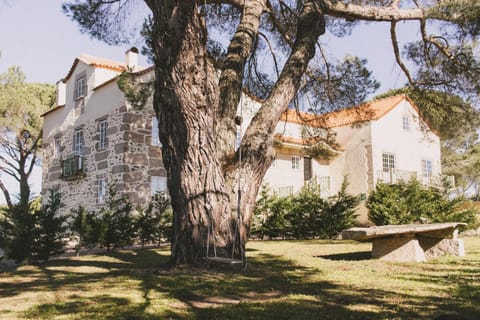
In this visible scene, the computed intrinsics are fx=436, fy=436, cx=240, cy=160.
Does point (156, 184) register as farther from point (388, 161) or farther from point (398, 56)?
point (388, 161)

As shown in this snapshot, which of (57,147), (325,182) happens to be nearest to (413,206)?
(325,182)

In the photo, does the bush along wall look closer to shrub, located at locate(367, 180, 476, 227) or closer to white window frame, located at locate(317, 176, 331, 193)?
shrub, located at locate(367, 180, 476, 227)

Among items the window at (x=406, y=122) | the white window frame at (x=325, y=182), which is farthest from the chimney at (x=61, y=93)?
the window at (x=406, y=122)

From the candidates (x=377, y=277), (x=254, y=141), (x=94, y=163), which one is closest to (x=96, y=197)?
(x=94, y=163)

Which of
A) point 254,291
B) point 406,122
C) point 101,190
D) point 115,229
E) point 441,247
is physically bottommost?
point 254,291

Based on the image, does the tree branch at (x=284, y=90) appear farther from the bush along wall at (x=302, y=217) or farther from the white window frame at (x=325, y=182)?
the white window frame at (x=325, y=182)

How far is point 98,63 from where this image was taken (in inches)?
781

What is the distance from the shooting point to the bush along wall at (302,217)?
587 inches

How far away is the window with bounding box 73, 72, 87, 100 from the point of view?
20.2 metres

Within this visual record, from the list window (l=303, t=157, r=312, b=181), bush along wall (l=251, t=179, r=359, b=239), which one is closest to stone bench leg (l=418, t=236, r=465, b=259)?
bush along wall (l=251, t=179, r=359, b=239)

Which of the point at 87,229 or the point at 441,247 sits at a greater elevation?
the point at 87,229

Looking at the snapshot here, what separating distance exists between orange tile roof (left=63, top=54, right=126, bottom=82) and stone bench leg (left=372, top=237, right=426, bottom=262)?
1448 centimetres

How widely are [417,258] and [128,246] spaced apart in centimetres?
774

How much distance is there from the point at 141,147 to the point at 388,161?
42.0ft
